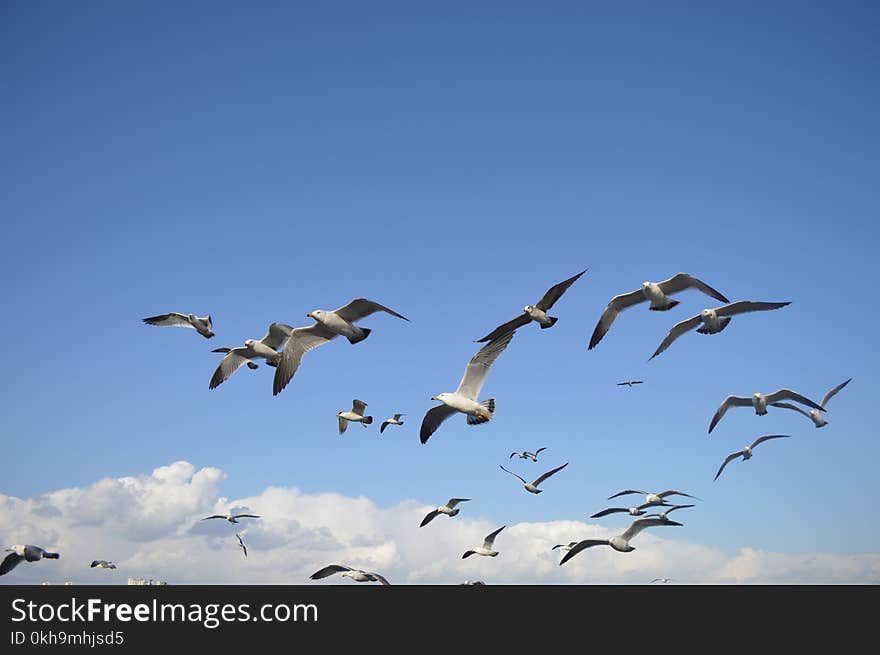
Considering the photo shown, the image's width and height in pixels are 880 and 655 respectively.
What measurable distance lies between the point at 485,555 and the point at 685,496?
26.7 feet

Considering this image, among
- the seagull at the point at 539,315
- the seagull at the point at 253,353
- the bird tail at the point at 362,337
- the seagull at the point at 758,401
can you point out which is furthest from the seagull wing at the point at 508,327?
the seagull at the point at 758,401

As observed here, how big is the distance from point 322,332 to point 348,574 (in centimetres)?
846

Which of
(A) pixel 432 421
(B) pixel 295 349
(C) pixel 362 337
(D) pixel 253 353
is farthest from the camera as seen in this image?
(D) pixel 253 353

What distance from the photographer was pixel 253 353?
32219mm

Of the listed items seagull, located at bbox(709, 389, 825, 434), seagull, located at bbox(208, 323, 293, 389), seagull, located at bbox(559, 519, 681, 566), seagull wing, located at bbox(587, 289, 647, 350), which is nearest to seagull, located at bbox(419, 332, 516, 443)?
seagull wing, located at bbox(587, 289, 647, 350)

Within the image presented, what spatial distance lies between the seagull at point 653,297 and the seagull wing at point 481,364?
14.7 ft

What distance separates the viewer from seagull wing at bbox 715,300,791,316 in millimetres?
27109

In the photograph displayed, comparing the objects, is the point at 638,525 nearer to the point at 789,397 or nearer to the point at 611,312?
the point at 611,312

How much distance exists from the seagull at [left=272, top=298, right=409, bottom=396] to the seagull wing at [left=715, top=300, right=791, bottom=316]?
1177cm

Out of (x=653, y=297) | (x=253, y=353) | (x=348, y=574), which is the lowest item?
(x=348, y=574)

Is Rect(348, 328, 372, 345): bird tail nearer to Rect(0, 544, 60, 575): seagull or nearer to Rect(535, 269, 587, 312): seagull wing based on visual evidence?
Rect(535, 269, 587, 312): seagull wing

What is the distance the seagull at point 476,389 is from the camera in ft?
84.2

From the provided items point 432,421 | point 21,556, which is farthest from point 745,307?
point 21,556
